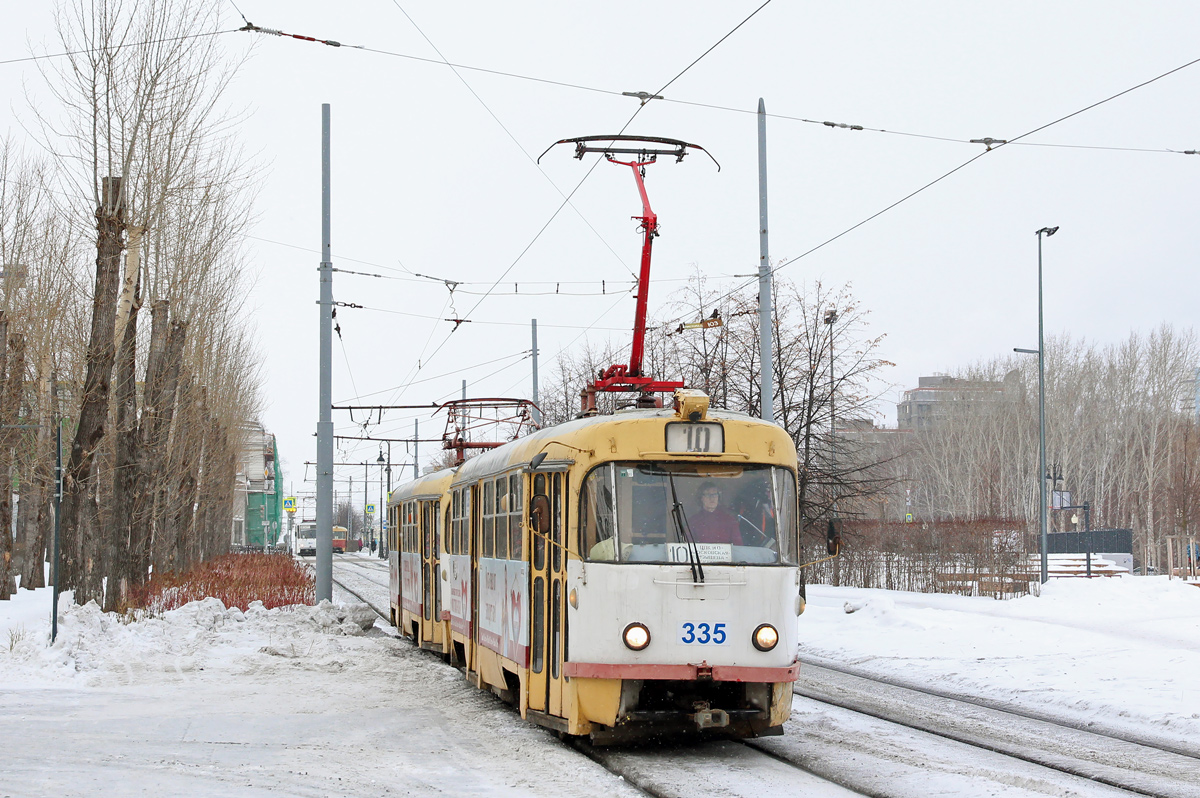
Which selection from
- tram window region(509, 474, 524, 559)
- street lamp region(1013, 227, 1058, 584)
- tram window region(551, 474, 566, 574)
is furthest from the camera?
street lamp region(1013, 227, 1058, 584)

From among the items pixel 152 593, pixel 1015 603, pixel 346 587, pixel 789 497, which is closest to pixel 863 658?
pixel 1015 603

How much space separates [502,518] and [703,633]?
11.2ft

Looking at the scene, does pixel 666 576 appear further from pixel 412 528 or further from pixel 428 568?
pixel 412 528

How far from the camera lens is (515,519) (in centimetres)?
1139

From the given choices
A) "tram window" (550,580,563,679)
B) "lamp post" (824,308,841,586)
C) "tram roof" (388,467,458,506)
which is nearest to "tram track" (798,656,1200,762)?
"tram window" (550,580,563,679)

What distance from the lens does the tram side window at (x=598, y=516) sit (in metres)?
9.39

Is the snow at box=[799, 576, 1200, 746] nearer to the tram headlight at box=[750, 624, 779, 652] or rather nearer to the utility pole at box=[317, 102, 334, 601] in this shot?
the tram headlight at box=[750, 624, 779, 652]

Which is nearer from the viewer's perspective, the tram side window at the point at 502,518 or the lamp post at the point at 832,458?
the tram side window at the point at 502,518

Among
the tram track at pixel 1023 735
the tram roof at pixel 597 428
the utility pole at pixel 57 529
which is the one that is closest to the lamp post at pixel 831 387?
the tram track at pixel 1023 735

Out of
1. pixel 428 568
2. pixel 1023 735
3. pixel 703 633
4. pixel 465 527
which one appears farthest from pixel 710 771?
pixel 428 568

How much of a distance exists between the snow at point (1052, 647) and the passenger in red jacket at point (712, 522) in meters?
4.14

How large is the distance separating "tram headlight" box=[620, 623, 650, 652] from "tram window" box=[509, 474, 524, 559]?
2003mm

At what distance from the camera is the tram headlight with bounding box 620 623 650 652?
9.08 metres

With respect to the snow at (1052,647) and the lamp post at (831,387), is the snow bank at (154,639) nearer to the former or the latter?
the snow at (1052,647)
